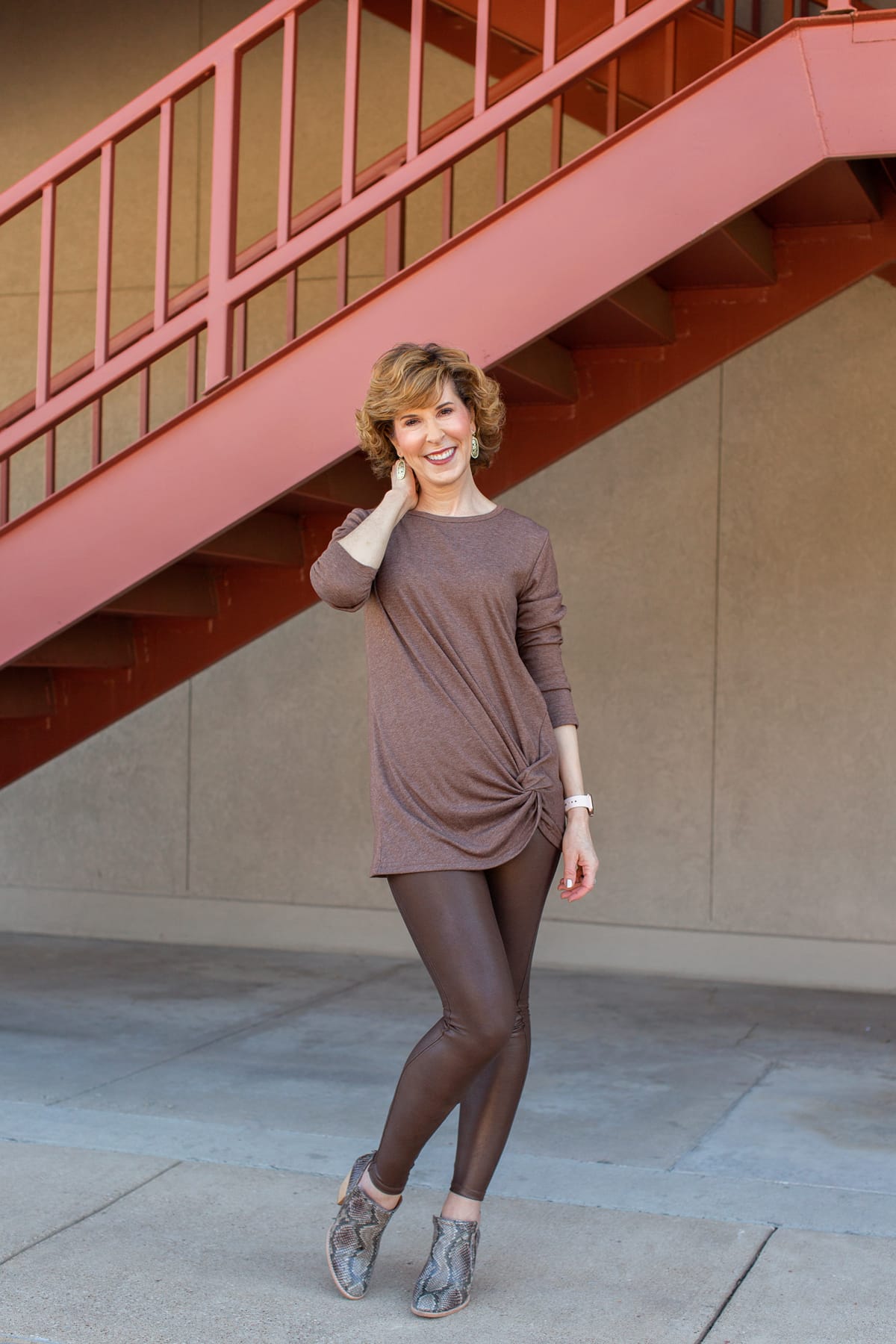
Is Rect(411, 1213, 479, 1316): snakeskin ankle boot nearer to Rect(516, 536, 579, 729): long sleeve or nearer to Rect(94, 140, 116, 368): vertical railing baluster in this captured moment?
Rect(516, 536, 579, 729): long sleeve

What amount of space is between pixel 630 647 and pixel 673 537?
20.4 inches

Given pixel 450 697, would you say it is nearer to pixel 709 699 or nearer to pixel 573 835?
pixel 573 835

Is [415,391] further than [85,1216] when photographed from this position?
No

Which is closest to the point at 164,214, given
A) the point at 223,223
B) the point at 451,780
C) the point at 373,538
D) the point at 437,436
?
the point at 223,223

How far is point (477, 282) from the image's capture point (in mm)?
3982

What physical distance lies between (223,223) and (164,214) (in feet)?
0.65

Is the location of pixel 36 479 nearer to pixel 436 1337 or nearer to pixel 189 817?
pixel 189 817

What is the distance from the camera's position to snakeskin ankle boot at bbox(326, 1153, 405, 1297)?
2844mm

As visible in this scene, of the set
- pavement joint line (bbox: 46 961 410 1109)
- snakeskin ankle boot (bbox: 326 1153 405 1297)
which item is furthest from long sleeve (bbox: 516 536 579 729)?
pavement joint line (bbox: 46 961 410 1109)

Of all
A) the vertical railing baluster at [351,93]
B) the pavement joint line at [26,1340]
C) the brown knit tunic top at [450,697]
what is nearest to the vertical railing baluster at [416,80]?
the vertical railing baluster at [351,93]

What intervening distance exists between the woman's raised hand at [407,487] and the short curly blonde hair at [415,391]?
0.07m

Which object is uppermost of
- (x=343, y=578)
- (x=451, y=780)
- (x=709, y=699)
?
(x=343, y=578)

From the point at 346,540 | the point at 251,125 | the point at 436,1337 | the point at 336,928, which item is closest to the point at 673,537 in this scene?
the point at 336,928

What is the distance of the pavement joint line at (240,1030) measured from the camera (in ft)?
14.5
